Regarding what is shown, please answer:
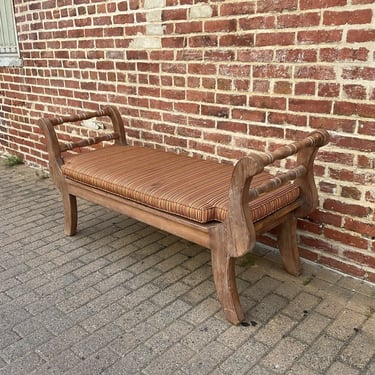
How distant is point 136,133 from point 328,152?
1.57m

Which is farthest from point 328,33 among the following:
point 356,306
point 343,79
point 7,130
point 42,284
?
point 7,130

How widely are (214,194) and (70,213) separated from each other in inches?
50.0

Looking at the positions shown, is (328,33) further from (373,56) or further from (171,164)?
(171,164)

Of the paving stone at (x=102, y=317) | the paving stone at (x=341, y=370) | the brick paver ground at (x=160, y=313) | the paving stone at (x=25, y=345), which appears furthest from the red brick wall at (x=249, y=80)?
the paving stone at (x=25, y=345)

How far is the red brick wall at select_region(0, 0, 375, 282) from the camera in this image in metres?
2.04

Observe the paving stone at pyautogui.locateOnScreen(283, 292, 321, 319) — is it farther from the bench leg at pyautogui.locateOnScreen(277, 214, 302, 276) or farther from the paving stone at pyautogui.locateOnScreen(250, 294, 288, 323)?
the bench leg at pyautogui.locateOnScreen(277, 214, 302, 276)

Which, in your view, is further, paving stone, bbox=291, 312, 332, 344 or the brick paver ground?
paving stone, bbox=291, 312, 332, 344

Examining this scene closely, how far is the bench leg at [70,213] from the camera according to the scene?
111 inches

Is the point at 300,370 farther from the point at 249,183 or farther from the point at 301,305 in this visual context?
the point at 249,183

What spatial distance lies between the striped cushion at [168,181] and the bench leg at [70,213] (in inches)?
9.0

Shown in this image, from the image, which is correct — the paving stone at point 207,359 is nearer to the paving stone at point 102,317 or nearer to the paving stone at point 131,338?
the paving stone at point 131,338

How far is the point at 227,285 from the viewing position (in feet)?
6.34

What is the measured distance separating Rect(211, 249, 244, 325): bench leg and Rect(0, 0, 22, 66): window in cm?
332

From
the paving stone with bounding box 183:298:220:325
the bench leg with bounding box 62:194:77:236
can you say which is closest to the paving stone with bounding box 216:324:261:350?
the paving stone with bounding box 183:298:220:325
